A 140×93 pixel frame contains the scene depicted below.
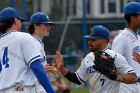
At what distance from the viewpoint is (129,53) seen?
25.7 ft

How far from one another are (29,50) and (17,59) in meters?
0.17

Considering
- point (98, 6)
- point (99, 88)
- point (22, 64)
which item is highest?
point (22, 64)

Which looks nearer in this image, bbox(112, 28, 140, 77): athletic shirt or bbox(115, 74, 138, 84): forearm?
bbox(115, 74, 138, 84): forearm

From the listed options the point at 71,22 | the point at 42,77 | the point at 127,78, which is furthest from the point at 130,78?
the point at 71,22

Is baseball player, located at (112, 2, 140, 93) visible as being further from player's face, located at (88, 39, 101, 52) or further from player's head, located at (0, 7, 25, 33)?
player's head, located at (0, 7, 25, 33)

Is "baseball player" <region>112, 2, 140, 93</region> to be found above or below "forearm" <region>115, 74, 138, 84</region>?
above

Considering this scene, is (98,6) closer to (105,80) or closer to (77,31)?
(77,31)

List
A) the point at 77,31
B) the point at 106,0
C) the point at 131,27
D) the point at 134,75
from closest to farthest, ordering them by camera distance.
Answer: the point at 134,75, the point at 131,27, the point at 77,31, the point at 106,0

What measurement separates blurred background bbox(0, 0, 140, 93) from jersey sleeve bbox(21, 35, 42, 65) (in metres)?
3.31

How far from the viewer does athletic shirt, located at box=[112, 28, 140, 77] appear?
25.6 feet

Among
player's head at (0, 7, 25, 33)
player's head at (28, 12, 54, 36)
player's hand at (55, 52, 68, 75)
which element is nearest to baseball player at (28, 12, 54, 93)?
player's head at (28, 12, 54, 36)

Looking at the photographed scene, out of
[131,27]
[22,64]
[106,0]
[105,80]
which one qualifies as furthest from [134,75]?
[106,0]

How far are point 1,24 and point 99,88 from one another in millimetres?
1488

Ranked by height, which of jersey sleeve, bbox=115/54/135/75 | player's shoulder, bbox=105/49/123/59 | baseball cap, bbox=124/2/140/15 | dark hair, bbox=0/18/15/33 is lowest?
jersey sleeve, bbox=115/54/135/75
